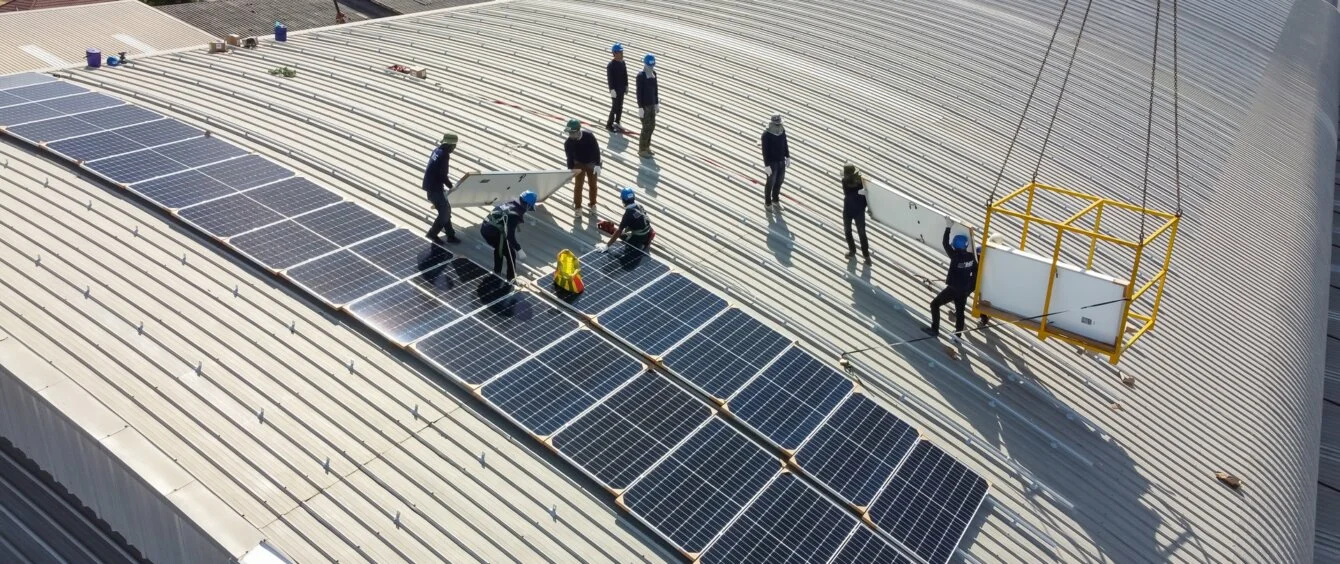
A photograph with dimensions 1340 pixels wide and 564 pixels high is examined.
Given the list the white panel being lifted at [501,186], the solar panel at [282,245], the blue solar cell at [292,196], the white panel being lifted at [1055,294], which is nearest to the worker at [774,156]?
the white panel being lifted at [501,186]

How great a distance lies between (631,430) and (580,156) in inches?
234

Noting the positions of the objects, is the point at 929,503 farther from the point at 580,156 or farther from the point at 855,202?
the point at 580,156

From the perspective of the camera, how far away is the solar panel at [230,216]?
14.1 metres

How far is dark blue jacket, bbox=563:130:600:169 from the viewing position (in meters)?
16.0

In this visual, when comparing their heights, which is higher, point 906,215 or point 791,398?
point 906,215

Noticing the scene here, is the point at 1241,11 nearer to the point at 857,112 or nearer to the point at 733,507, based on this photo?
the point at 857,112

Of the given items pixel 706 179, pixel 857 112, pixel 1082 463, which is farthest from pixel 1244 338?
pixel 706 179

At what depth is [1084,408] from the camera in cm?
1523

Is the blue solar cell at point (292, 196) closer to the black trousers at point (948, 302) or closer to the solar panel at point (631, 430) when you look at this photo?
the solar panel at point (631, 430)

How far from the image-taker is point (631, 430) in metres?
11.8

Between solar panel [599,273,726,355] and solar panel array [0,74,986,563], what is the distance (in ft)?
0.09

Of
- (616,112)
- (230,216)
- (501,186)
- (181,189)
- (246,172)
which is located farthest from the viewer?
(616,112)

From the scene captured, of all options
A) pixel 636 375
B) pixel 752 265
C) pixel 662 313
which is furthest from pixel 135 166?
pixel 752 265

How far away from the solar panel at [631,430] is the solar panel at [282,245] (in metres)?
5.03
